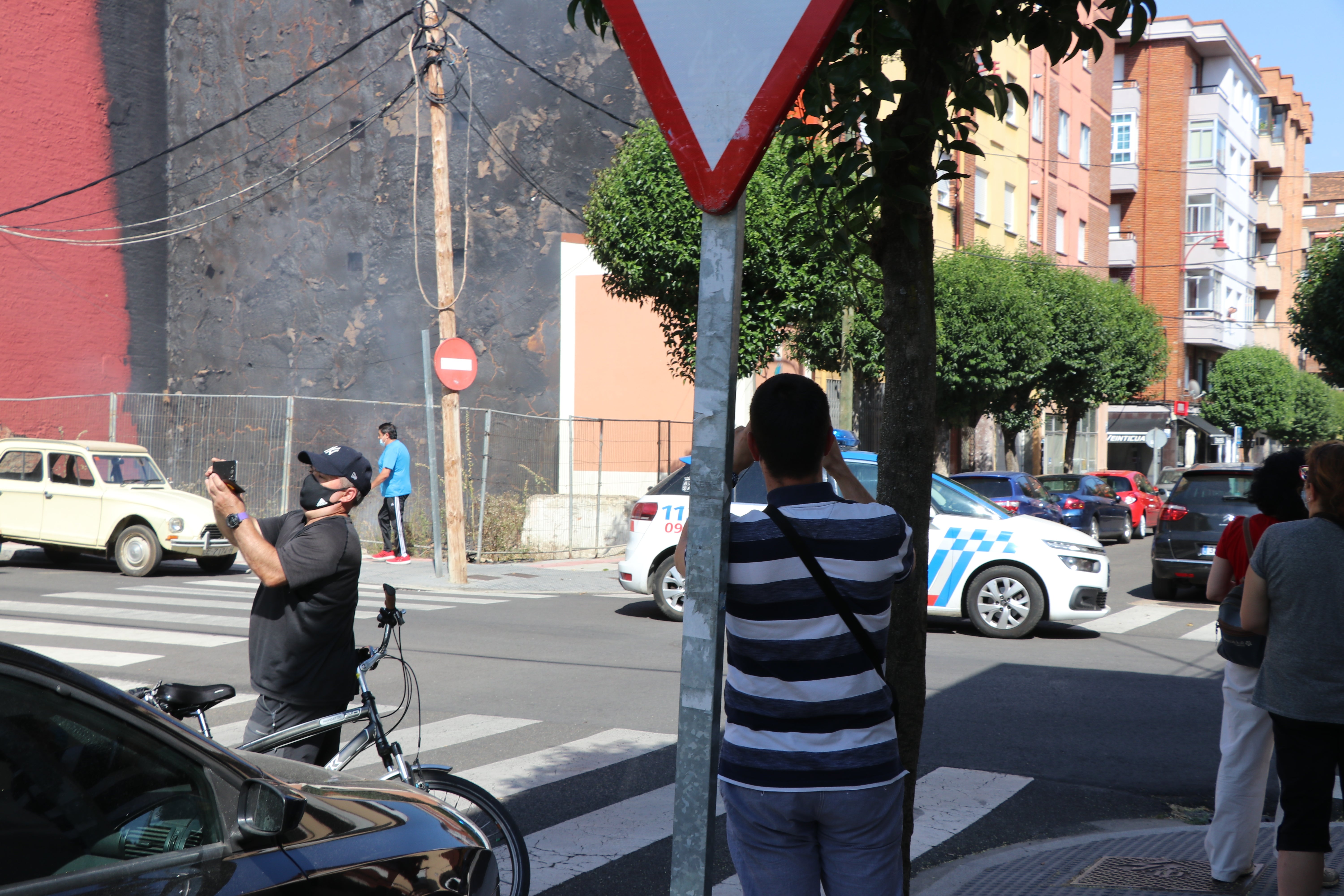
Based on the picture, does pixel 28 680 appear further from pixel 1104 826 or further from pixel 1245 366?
pixel 1245 366

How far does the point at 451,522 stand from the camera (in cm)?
1572

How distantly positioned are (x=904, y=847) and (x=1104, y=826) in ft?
8.34

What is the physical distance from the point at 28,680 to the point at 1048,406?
3923 cm

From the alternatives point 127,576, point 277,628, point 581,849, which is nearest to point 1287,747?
point 581,849

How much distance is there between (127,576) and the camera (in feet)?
49.1

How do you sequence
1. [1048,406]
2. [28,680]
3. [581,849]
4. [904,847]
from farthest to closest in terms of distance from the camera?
[1048,406], [581,849], [904,847], [28,680]

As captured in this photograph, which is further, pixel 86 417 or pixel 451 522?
pixel 86 417

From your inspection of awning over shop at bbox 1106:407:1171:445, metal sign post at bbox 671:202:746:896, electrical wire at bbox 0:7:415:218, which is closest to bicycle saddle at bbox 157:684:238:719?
metal sign post at bbox 671:202:746:896

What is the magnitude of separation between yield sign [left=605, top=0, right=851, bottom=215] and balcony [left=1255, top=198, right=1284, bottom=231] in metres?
67.0

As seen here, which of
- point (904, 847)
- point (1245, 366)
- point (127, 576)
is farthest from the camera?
point (1245, 366)

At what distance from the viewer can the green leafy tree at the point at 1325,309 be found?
1118 inches

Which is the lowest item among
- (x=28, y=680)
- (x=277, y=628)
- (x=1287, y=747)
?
(x=1287, y=747)

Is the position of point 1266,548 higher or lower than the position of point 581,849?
higher

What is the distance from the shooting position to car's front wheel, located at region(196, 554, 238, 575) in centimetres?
1559
